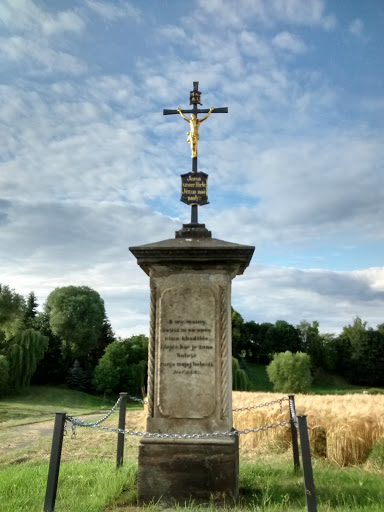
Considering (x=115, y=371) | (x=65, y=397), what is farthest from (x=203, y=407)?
(x=115, y=371)

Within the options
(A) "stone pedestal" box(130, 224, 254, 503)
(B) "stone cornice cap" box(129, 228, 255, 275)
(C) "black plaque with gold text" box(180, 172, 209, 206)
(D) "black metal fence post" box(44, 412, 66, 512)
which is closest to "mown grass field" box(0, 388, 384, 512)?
(D) "black metal fence post" box(44, 412, 66, 512)

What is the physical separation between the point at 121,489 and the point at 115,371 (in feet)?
119

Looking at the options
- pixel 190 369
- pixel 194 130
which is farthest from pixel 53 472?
pixel 194 130

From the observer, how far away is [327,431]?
10.6 meters

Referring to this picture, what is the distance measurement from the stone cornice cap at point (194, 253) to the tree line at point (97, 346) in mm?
27444

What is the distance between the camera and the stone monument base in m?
6.79

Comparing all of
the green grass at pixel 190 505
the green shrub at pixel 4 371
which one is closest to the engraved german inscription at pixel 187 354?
the green grass at pixel 190 505

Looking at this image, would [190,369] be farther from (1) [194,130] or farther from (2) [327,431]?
(2) [327,431]

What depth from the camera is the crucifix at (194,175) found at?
27.3 ft

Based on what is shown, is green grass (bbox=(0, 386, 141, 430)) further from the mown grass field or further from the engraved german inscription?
the engraved german inscription

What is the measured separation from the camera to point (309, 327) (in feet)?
245

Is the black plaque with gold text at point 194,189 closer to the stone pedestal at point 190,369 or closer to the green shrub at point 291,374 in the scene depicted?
the stone pedestal at point 190,369

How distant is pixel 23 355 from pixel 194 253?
1336 inches

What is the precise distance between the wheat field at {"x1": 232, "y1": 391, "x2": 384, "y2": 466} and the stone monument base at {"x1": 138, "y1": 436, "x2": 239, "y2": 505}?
4.14 meters
